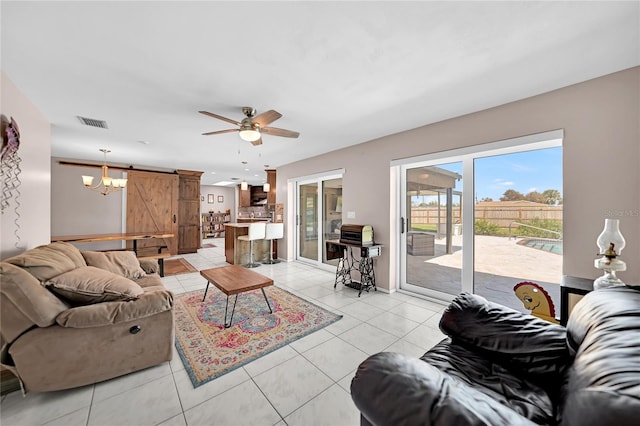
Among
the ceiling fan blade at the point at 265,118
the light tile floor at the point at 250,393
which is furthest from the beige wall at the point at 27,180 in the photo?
the ceiling fan blade at the point at 265,118

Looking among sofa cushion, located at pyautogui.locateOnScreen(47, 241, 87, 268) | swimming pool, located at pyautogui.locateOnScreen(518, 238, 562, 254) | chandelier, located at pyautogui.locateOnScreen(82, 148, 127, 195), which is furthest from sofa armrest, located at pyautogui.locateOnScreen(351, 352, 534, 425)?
chandelier, located at pyautogui.locateOnScreen(82, 148, 127, 195)

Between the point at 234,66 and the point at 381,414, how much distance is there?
96.5 inches

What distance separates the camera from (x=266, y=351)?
2197 millimetres

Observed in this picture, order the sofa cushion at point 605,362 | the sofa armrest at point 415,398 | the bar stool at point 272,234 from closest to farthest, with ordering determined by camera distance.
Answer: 1. the sofa cushion at point 605,362
2. the sofa armrest at point 415,398
3. the bar stool at point 272,234

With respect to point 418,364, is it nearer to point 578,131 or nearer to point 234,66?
point 234,66

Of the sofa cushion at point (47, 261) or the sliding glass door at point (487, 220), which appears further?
the sliding glass door at point (487, 220)

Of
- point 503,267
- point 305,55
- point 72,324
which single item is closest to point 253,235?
point 72,324

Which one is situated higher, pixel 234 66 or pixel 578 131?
pixel 234 66

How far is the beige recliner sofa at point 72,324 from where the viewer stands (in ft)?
5.03

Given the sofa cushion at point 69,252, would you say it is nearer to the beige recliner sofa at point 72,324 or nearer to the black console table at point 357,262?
the beige recliner sofa at point 72,324

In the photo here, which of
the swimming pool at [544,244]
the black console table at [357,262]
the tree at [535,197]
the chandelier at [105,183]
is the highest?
the chandelier at [105,183]

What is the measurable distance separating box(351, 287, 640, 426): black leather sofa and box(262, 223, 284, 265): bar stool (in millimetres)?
4666

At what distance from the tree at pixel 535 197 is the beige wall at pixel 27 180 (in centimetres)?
509

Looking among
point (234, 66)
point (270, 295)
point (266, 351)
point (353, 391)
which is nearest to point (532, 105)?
point (234, 66)
